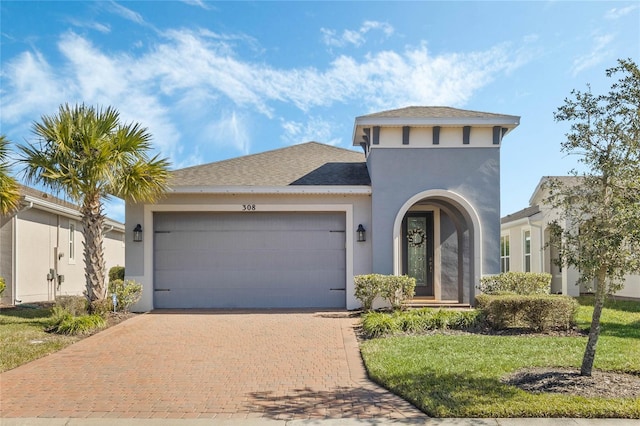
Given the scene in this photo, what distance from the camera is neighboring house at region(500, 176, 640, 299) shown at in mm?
17406

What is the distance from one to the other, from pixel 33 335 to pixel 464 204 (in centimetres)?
1031

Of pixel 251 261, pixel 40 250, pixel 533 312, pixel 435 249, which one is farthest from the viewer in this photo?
pixel 40 250

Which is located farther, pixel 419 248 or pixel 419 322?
pixel 419 248

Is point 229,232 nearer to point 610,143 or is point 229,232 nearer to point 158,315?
point 158,315

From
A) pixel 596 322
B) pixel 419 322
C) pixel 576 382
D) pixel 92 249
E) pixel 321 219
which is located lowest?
pixel 576 382

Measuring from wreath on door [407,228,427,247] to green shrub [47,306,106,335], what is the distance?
9261mm

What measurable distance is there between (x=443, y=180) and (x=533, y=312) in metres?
4.46

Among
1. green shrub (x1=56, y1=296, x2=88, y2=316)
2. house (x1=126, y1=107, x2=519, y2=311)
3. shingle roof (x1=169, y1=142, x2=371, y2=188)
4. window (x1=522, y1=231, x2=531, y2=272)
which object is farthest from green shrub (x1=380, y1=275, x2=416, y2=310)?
window (x1=522, y1=231, x2=531, y2=272)

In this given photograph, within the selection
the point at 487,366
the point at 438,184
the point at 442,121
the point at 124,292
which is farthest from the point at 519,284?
the point at 124,292

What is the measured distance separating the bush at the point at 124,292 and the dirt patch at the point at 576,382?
945 centimetres

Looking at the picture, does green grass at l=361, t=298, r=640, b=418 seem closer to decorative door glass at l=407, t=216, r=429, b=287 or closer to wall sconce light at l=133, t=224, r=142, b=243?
decorative door glass at l=407, t=216, r=429, b=287

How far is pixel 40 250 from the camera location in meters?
17.2

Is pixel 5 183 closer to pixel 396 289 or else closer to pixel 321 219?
pixel 321 219

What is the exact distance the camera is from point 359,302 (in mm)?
13633
